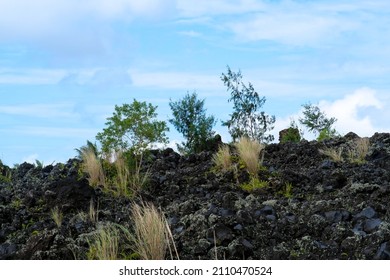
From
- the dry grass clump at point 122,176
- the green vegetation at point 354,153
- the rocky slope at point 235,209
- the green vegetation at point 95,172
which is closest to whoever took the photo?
the rocky slope at point 235,209

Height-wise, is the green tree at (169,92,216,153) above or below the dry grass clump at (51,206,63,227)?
above

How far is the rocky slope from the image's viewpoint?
7930mm

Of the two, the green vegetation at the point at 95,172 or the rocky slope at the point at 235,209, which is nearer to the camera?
the rocky slope at the point at 235,209

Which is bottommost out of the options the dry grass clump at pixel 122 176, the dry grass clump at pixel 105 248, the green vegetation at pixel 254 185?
the dry grass clump at pixel 105 248

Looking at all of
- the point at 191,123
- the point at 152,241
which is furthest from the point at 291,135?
the point at 152,241

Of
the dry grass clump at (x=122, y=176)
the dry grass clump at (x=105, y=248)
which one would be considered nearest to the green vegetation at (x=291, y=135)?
the dry grass clump at (x=122, y=176)

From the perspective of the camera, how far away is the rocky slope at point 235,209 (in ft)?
26.0

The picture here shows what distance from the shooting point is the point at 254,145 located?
49.2 ft

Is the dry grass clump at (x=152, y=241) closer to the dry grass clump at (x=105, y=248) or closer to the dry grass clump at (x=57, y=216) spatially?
the dry grass clump at (x=105, y=248)

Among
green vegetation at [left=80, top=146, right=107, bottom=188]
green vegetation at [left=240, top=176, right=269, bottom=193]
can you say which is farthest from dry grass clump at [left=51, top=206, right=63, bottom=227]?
green vegetation at [left=240, top=176, right=269, bottom=193]

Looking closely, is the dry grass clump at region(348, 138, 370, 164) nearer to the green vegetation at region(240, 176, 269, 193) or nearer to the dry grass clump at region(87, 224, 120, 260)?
the green vegetation at region(240, 176, 269, 193)

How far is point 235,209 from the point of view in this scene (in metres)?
9.86

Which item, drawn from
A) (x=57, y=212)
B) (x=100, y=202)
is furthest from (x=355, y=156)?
(x=57, y=212)
